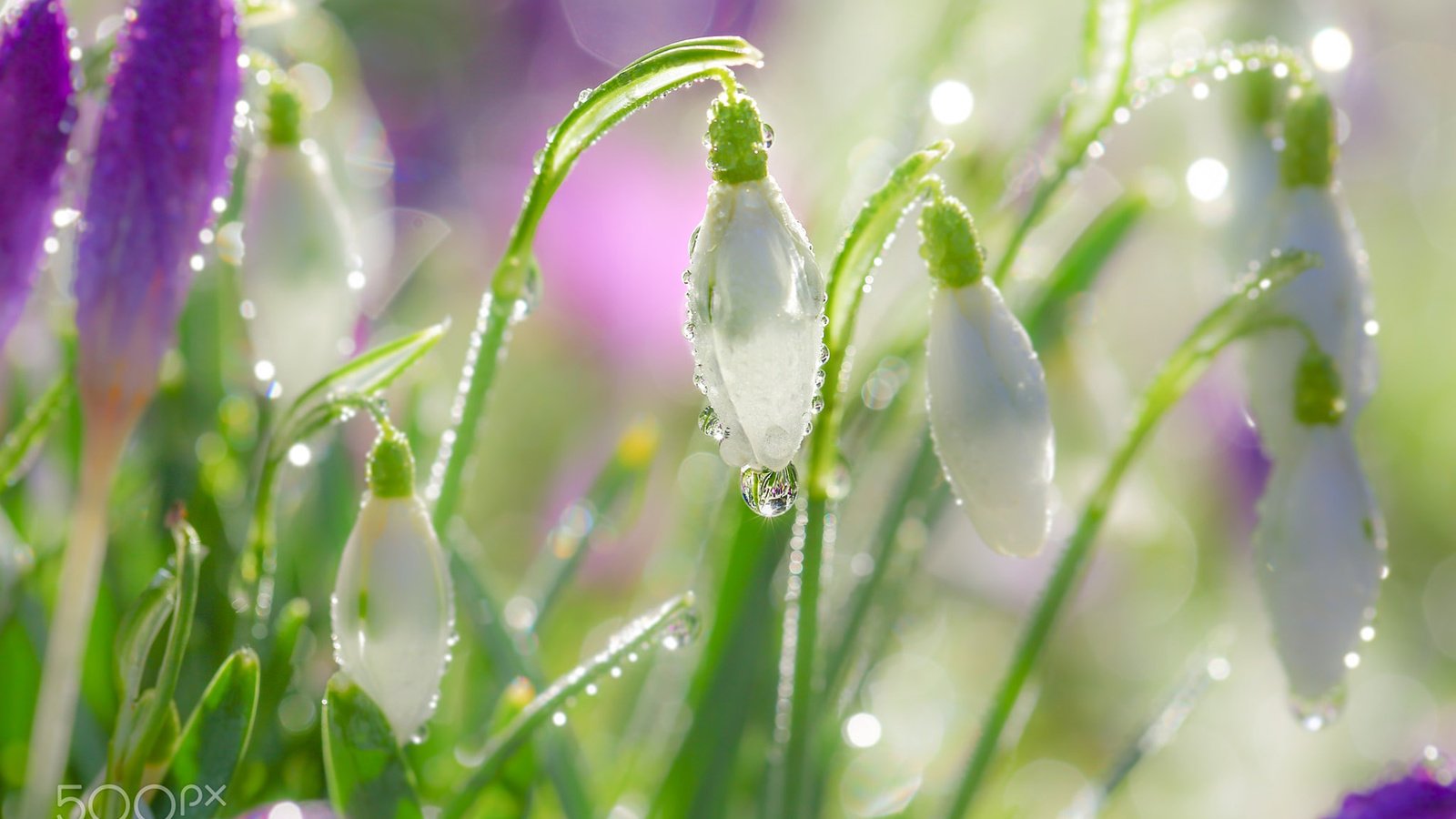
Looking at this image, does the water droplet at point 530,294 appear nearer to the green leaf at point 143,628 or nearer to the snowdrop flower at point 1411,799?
the green leaf at point 143,628

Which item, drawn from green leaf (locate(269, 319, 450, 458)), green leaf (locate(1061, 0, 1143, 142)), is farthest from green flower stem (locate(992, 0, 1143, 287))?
green leaf (locate(269, 319, 450, 458))

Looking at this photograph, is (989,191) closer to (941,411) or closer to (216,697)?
(941,411)

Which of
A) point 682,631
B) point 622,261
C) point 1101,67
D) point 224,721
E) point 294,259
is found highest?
point 622,261

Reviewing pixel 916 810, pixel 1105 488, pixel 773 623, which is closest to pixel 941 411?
pixel 1105 488

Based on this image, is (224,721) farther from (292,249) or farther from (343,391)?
(292,249)

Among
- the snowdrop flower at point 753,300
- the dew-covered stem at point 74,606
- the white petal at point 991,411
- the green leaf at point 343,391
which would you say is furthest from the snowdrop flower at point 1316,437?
the dew-covered stem at point 74,606

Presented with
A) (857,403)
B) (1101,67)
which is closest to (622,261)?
(857,403)

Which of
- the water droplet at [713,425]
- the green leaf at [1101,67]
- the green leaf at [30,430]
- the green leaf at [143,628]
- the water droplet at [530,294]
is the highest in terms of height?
the green leaf at [1101,67]
